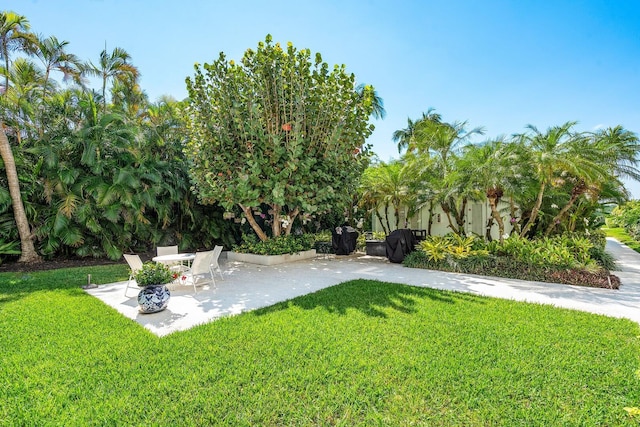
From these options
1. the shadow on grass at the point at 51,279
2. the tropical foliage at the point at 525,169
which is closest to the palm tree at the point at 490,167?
the tropical foliage at the point at 525,169

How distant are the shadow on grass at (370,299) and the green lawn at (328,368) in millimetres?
149

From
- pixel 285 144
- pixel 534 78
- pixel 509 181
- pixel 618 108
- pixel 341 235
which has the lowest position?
pixel 341 235

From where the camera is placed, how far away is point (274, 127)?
36.1 feet

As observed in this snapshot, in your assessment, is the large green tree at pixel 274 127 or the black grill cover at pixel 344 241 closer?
A: the large green tree at pixel 274 127

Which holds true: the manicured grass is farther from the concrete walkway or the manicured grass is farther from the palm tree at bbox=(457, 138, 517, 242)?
the palm tree at bbox=(457, 138, 517, 242)

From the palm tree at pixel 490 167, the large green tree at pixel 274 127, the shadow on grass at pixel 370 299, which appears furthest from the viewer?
the large green tree at pixel 274 127

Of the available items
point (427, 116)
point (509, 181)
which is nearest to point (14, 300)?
point (509, 181)

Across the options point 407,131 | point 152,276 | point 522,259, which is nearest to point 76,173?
point 152,276

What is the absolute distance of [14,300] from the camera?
638 cm

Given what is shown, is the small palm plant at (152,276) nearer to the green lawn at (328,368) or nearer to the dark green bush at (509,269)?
the green lawn at (328,368)

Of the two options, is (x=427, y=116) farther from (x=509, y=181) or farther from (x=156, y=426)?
(x=156, y=426)

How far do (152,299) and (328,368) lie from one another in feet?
12.0

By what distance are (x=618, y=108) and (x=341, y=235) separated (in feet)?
36.1

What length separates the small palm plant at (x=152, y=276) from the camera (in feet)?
18.3
